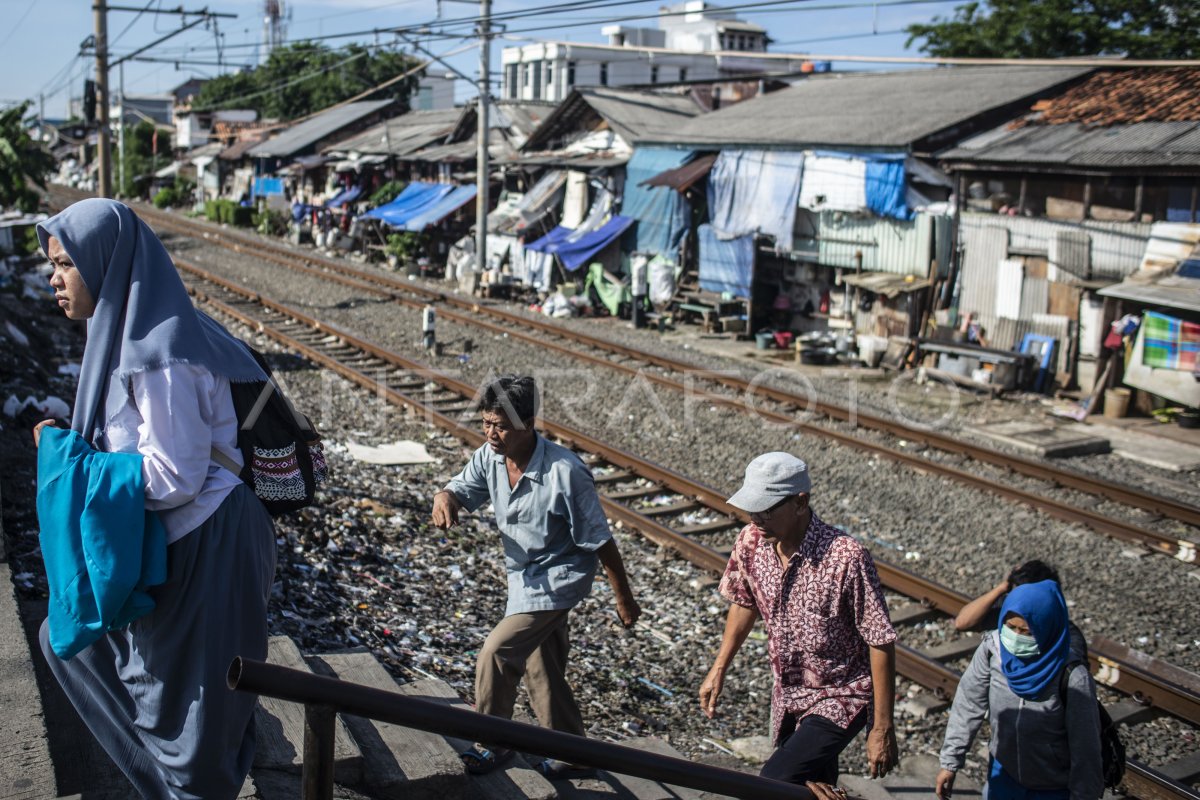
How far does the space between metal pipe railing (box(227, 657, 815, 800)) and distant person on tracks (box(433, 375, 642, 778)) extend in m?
1.65

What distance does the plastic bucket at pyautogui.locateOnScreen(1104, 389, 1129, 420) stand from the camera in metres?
14.0

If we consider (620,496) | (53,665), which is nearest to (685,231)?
(620,496)

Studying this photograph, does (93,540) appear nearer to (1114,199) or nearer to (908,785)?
(908,785)

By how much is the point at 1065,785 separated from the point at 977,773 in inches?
65.5

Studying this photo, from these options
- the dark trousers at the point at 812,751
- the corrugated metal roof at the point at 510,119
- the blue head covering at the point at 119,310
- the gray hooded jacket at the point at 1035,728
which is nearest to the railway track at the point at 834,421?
the gray hooded jacket at the point at 1035,728

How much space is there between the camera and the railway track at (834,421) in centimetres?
925

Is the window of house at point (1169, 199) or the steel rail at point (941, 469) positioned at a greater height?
the window of house at point (1169, 199)

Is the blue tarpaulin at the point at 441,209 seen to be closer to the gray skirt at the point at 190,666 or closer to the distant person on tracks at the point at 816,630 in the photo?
the distant person on tracks at the point at 816,630

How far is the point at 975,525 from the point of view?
9.12m

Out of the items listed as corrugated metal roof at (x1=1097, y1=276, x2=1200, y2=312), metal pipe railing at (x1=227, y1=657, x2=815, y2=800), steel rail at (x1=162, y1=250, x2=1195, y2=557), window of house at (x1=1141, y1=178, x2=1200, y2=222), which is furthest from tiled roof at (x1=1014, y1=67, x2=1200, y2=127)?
metal pipe railing at (x1=227, y1=657, x2=815, y2=800)

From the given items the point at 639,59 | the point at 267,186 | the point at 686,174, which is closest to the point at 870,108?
the point at 686,174

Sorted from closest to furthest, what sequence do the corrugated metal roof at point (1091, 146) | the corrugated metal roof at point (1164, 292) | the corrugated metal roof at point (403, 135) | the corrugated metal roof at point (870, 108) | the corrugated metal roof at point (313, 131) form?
the corrugated metal roof at point (1164, 292) → the corrugated metal roof at point (1091, 146) → the corrugated metal roof at point (870, 108) → the corrugated metal roof at point (403, 135) → the corrugated metal roof at point (313, 131)

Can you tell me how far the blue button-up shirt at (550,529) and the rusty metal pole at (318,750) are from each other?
183 centimetres

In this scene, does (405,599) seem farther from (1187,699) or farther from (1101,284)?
(1101,284)
